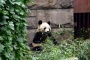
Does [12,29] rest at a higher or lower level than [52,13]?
higher

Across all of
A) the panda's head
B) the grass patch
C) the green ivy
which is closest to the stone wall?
the panda's head

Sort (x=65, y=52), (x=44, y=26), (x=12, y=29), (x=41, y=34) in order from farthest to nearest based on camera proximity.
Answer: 1. (x=41, y=34)
2. (x=44, y=26)
3. (x=65, y=52)
4. (x=12, y=29)

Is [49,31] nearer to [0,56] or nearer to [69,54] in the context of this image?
[69,54]

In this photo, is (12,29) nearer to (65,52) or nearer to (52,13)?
(65,52)

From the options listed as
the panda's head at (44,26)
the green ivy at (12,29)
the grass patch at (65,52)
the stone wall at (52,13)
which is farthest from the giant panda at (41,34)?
the green ivy at (12,29)

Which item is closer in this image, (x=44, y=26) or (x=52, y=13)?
(x=44, y=26)

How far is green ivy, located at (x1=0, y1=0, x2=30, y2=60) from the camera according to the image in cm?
279

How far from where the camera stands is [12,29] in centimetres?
285

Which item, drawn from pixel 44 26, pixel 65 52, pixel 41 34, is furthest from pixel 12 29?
pixel 41 34

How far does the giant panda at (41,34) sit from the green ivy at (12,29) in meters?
3.06

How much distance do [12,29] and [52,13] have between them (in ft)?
12.5

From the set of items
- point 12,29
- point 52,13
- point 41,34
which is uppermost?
point 12,29

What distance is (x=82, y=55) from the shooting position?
14.9 ft

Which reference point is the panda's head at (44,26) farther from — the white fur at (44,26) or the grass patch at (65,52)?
the grass patch at (65,52)
